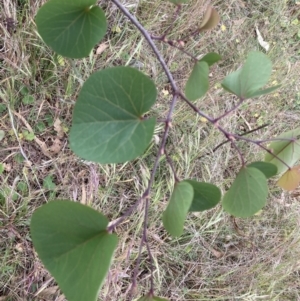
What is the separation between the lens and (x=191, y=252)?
5.04 feet

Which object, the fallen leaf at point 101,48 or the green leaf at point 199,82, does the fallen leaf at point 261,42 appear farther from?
the green leaf at point 199,82

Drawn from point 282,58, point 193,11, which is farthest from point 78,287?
point 282,58

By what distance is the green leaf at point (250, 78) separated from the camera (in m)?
0.60

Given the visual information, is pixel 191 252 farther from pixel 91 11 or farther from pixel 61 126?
pixel 91 11

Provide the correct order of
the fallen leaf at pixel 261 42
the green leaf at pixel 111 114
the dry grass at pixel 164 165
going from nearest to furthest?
the green leaf at pixel 111 114, the dry grass at pixel 164 165, the fallen leaf at pixel 261 42

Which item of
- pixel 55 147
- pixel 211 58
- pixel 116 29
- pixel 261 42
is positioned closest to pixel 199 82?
pixel 211 58

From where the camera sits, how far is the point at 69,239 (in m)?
0.48

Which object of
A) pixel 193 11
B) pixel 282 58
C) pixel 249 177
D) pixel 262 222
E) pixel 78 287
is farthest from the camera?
pixel 282 58

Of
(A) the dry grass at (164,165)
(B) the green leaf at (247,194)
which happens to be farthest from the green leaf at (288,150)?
(A) the dry grass at (164,165)

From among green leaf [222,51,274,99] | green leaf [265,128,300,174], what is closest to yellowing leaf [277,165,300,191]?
green leaf [265,128,300,174]

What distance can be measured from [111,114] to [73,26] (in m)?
0.23

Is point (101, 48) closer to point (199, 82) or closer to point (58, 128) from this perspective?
point (58, 128)

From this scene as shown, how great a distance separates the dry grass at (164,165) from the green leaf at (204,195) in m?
0.71

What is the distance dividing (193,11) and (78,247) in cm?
123
